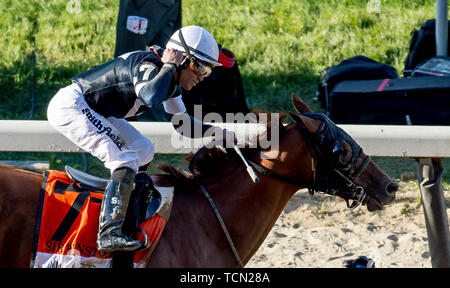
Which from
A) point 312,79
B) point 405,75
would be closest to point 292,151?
point 405,75

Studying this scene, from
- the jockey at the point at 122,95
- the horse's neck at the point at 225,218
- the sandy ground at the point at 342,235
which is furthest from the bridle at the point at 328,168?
the sandy ground at the point at 342,235

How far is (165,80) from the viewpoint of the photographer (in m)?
3.99

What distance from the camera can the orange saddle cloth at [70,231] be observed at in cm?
385

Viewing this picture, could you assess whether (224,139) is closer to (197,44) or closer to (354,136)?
(197,44)

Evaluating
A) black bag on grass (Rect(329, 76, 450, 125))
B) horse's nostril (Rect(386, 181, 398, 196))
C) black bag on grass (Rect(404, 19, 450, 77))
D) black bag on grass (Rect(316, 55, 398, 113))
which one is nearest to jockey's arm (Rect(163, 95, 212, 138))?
horse's nostril (Rect(386, 181, 398, 196))

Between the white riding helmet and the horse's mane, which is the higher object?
the white riding helmet

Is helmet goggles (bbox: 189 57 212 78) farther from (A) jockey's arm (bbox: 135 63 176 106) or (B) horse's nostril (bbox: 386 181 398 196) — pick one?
(B) horse's nostril (bbox: 386 181 398 196)

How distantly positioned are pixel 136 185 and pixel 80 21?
19.9 ft

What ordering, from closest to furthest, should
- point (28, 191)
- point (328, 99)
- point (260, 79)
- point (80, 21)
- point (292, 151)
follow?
point (28, 191), point (292, 151), point (328, 99), point (260, 79), point (80, 21)

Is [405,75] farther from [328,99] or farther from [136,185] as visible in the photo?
[136,185]

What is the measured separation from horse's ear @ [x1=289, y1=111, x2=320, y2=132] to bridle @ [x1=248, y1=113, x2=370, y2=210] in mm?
27

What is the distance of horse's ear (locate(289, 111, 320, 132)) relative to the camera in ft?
13.6

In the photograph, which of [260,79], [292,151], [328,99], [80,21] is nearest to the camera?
[292,151]

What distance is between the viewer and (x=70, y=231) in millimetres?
3881
